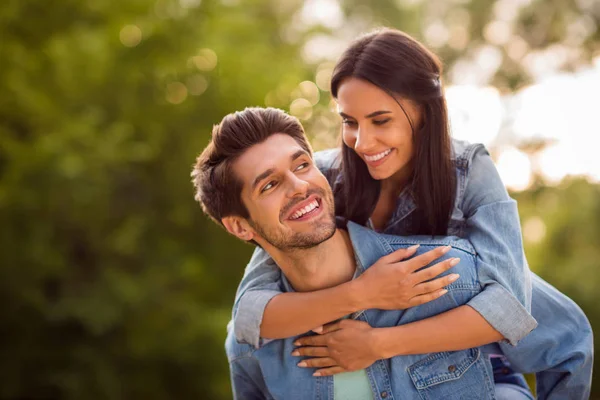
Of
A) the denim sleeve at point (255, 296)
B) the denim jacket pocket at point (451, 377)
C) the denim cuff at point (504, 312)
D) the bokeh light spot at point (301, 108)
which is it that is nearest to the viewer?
the denim cuff at point (504, 312)

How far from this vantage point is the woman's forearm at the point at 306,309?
6.63 feet

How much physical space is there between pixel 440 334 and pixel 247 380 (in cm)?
76

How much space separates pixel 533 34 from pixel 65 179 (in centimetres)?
818

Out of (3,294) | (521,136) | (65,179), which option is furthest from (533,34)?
(3,294)

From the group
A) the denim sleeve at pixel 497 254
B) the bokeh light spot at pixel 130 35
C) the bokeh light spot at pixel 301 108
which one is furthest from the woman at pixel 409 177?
the bokeh light spot at pixel 130 35

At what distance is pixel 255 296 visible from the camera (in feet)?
7.22

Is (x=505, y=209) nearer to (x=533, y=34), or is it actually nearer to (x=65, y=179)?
(x=65, y=179)

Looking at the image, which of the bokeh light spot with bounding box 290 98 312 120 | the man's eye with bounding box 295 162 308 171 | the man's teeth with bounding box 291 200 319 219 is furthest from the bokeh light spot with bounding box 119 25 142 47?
the man's teeth with bounding box 291 200 319 219

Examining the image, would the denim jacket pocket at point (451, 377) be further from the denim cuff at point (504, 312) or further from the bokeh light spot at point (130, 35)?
the bokeh light spot at point (130, 35)

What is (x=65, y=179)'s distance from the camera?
19.3ft

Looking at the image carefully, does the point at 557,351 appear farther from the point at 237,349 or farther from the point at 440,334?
the point at 237,349

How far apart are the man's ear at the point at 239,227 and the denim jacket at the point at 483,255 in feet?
0.45

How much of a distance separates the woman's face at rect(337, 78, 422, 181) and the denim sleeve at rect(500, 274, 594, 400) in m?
0.66

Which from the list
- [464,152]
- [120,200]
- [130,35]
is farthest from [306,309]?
[130,35]
